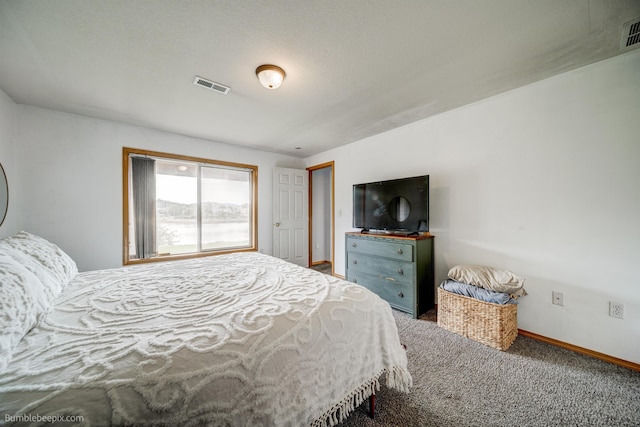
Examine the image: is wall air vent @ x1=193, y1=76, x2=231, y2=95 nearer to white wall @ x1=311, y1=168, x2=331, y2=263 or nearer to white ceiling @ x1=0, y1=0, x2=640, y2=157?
white ceiling @ x1=0, y1=0, x2=640, y2=157

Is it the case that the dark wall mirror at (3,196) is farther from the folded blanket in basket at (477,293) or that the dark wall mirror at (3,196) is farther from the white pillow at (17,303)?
the folded blanket in basket at (477,293)

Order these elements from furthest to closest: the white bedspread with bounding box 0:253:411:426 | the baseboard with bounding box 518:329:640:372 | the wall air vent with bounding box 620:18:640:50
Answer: the baseboard with bounding box 518:329:640:372, the wall air vent with bounding box 620:18:640:50, the white bedspread with bounding box 0:253:411:426

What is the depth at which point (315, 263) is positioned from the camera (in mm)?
5078

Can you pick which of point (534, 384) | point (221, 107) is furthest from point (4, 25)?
point (534, 384)

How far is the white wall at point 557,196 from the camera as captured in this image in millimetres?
1742

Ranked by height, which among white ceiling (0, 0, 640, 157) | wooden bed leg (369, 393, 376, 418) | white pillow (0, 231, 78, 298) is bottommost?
wooden bed leg (369, 393, 376, 418)

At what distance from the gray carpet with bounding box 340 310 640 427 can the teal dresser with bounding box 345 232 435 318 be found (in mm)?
644

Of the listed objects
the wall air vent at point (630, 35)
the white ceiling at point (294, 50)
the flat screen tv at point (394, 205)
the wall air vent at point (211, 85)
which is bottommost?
the flat screen tv at point (394, 205)

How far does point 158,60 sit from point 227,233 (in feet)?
9.48

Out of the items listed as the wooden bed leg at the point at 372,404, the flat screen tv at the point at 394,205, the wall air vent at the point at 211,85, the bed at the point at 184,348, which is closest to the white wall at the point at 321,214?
the flat screen tv at the point at 394,205

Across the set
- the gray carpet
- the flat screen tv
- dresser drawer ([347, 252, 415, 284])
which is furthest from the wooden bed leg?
the flat screen tv

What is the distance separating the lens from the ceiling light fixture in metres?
1.82

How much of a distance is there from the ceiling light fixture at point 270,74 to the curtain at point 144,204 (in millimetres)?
2546

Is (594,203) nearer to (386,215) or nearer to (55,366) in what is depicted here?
(386,215)
